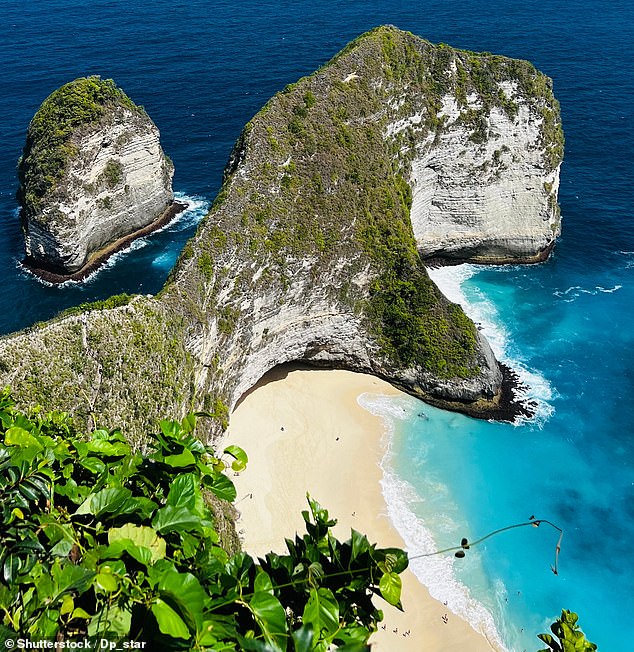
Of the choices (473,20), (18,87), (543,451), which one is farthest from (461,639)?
(473,20)

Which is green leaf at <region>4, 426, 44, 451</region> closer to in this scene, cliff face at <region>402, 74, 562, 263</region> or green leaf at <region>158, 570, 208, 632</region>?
green leaf at <region>158, 570, 208, 632</region>

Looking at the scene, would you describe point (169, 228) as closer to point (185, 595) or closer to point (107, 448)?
point (107, 448)

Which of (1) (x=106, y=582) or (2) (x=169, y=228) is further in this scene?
(2) (x=169, y=228)

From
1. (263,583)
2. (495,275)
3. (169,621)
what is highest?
(169,621)

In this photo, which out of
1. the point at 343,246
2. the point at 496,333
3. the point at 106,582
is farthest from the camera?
the point at 496,333

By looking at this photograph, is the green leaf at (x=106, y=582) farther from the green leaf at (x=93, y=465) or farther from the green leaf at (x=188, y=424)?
the green leaf at (x=188, y=424)

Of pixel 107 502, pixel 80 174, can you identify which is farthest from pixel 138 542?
pixel 80 174

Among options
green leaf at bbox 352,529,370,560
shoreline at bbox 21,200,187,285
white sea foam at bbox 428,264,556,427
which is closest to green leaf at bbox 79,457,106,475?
green leaf at bbox 352,529,370,560
